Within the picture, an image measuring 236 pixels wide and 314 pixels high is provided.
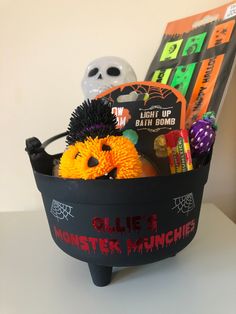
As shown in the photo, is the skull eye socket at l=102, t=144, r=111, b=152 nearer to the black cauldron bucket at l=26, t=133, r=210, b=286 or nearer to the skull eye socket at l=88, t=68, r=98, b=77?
the black cauldron bucket at l=26, t=133, r=210, b=286

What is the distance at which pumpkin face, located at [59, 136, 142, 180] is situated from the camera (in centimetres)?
32

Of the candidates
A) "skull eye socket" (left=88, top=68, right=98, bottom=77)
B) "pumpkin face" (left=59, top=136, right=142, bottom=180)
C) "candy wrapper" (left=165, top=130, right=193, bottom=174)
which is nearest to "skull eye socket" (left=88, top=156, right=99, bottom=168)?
"pumpkin face" (left=59, top=136, right=142, bottom=180)

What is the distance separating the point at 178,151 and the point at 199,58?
24 cm

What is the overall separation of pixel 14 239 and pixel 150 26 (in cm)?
50

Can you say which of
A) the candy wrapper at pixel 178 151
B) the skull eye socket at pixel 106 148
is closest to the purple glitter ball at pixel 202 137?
the candy wrapper at pixel 178 151

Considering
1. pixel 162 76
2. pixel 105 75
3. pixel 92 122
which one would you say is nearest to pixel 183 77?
pixel 162 76

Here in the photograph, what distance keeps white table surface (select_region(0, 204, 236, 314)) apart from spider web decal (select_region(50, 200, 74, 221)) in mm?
104

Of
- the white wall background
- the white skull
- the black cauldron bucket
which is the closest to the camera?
the black cauldron bucket

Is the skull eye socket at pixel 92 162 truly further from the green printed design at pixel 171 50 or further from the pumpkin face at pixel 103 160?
the green printed design at pixel 171 50

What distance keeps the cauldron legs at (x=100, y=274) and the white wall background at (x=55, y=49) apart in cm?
36

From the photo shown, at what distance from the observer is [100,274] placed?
0.39 metres

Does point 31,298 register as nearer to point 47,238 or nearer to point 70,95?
point 47,238

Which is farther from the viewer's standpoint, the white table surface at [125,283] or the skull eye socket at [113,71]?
the skull eye socket at [113,71]

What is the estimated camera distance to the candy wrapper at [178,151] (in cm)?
38
